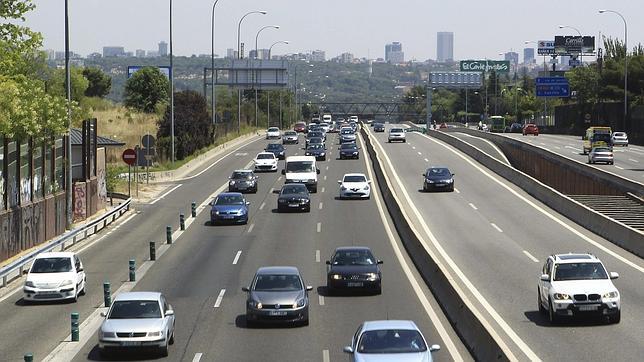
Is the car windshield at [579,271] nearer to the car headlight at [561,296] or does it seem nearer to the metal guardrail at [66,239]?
the car headlight at [561,296]

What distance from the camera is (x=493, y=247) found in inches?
1655

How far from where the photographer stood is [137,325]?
23.0 m

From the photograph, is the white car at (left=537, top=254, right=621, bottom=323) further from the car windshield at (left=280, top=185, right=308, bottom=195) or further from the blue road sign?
the blue road sign

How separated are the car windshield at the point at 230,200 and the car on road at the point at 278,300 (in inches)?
907

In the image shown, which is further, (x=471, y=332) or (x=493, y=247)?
(x=493, y=247)

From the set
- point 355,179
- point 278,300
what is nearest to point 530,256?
point 278,300

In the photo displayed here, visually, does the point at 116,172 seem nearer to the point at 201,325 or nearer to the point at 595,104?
the point at 201,325

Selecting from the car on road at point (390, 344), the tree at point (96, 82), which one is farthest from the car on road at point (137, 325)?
the tree at point (96, 82)

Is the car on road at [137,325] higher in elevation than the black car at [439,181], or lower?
lower

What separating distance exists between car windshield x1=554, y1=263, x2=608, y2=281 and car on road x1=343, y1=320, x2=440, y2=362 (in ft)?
25.3

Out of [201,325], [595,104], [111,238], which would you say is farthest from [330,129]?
[201,325]

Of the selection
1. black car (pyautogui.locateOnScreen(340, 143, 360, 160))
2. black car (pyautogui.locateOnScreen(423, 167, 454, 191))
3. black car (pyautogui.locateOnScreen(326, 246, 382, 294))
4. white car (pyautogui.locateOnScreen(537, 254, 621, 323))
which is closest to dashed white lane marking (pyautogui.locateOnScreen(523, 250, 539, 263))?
black car (pyautogui.locateOnScreen(326, 246, 382, 294))

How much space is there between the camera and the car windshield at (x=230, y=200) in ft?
165

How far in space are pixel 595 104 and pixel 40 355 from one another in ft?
395
